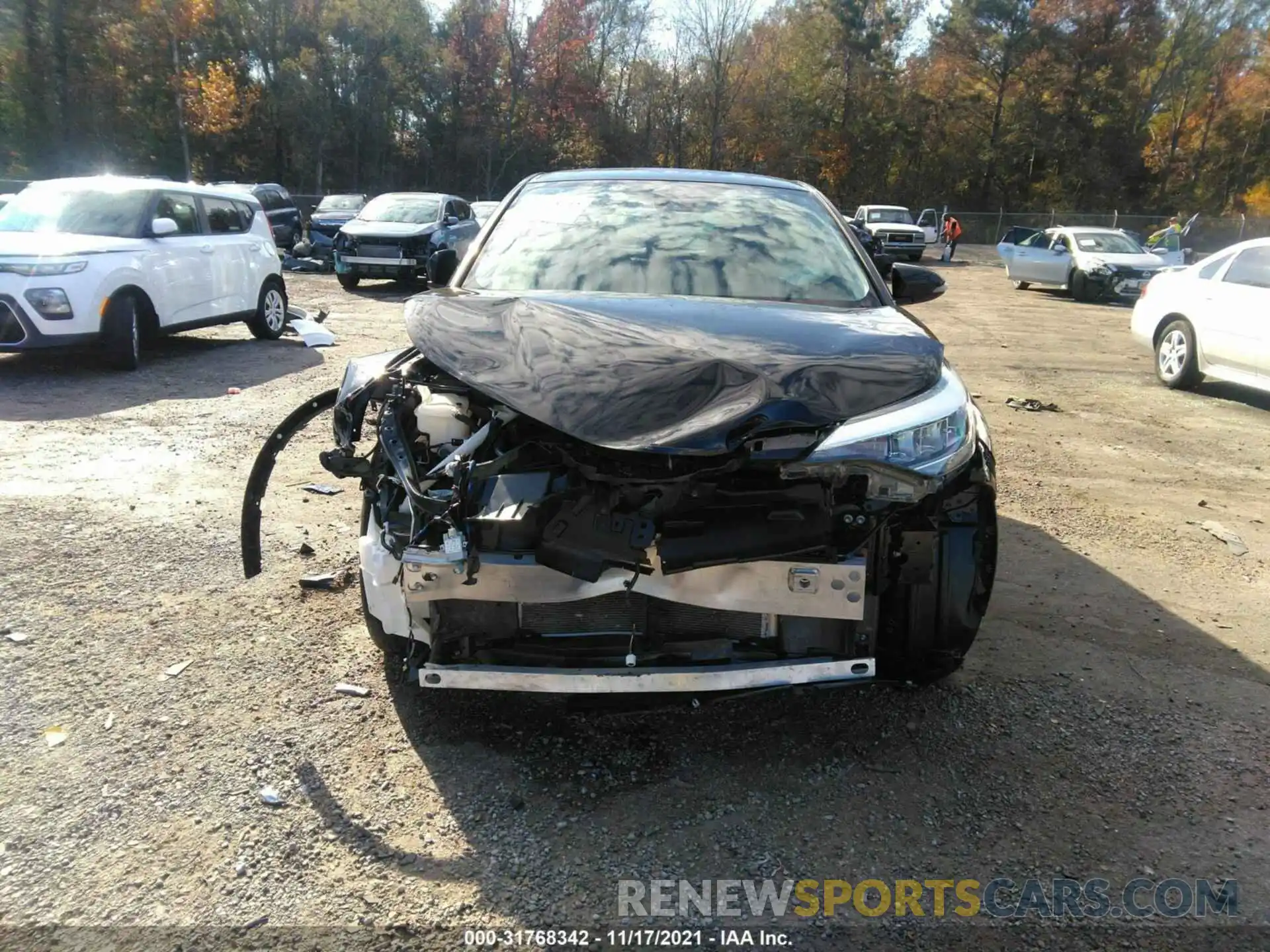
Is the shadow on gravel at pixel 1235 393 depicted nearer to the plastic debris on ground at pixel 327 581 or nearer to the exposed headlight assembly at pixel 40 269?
the plastic debris on ground at pixel 327 581

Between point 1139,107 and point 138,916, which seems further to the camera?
point 1139,107

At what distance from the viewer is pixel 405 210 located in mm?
16922

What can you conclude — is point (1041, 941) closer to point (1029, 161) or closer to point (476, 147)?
point (476, 147)

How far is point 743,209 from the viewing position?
4.12 m

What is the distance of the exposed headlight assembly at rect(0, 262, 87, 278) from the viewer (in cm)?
768

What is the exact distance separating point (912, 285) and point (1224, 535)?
2504 mm

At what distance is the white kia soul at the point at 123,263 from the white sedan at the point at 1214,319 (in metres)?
10.5

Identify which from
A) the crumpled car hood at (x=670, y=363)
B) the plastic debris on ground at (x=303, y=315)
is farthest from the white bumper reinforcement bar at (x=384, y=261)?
the crumpled car hood at (x=670, y=363)

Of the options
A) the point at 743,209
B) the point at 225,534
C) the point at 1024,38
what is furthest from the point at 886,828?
the point at 1024,38

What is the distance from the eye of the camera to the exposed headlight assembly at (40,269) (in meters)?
7.68

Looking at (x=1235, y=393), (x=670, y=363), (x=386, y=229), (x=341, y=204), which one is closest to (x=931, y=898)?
(x=670, y=363)

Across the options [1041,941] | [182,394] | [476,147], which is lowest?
[1041,941]

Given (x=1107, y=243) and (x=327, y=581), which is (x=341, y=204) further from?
(x=327, y=581)

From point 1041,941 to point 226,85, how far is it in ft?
138
